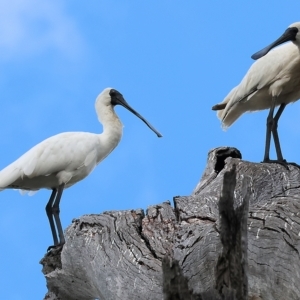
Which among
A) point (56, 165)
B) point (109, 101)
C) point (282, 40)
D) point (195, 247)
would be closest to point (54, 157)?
point (56, 165)

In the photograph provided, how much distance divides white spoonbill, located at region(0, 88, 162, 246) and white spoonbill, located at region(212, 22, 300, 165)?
2006 millimetres

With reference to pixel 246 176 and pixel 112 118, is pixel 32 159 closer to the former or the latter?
pixel 112 118

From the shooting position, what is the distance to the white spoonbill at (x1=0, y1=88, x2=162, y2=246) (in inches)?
479

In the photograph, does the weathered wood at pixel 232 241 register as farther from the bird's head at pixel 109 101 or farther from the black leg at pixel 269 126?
the bird's head at pixel 109 101

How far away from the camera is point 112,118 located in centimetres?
1407

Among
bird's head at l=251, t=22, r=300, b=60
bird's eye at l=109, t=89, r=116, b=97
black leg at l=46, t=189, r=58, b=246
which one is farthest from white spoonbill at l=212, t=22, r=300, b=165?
black leg at l=46, t=189, r=58, b=246

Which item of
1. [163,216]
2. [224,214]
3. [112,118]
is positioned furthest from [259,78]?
[224,214]

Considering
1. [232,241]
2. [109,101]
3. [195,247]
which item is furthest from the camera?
[109,101]

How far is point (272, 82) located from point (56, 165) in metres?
3.17

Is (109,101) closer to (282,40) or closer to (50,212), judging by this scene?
(50,212)

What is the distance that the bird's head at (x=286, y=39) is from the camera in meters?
12.1

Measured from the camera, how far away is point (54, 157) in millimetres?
12438

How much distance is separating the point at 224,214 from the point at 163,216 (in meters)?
2.70

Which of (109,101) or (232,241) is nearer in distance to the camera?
(232,241)
